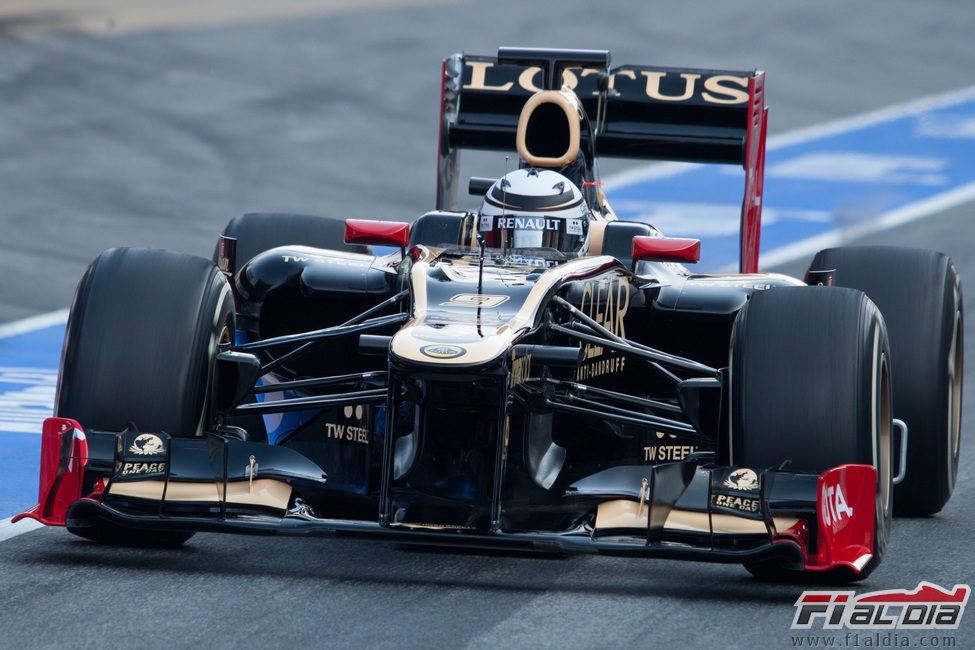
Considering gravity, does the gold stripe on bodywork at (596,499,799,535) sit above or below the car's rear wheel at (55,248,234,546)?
below

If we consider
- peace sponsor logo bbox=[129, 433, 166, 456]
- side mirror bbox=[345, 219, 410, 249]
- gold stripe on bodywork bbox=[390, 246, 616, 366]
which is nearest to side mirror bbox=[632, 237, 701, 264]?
gold stripe on bodywork bbox=[390, 246, 616, 366]

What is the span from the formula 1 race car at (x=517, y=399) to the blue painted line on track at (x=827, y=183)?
5.84 metres

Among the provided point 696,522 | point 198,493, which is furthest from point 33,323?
point 696,522

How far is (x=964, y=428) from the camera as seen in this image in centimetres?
1012

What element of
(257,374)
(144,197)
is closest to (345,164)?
(144,197)

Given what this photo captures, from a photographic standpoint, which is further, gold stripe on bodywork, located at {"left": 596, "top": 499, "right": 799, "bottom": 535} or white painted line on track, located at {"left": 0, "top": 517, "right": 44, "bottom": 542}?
white painted line on track, located at {"left": 0, "top": 517, "right": 44, "bottom": 542}

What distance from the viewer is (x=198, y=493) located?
246 inches

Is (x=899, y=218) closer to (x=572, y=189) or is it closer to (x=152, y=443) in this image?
(x=572, y=189)

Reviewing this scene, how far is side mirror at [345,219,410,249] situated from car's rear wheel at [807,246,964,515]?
7.23 feet

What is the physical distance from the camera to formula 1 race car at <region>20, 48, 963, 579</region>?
20.0 ft

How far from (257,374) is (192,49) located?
18029 mm

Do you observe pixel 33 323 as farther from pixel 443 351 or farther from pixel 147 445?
pixel 443 351

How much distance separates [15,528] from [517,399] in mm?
2365

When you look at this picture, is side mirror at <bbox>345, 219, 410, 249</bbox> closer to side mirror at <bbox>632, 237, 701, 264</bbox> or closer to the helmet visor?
the helmet visor
